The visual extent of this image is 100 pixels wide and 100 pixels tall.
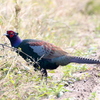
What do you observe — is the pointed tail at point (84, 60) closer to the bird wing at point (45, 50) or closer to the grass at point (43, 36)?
the bird wing at point (45, 50)

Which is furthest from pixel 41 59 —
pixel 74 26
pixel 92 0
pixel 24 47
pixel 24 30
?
pixel 92 0

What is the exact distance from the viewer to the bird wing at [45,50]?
19.2 ft

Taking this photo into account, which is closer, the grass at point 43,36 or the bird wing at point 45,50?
the grass at point 43,36

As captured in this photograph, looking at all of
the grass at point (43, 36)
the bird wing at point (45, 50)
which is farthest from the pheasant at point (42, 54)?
the grass at point (43, 36)

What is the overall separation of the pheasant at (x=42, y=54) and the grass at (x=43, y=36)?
18cm

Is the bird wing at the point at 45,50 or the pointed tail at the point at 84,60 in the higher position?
the bird wing at the point at 45,50

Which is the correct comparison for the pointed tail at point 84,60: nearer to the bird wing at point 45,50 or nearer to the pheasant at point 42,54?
the pheasant at point 42,54

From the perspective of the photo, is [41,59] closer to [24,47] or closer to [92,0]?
[24,47]

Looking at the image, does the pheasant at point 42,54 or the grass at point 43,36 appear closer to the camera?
the grass at point 43,36

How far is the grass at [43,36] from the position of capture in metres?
5.01

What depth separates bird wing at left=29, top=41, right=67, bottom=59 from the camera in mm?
5852

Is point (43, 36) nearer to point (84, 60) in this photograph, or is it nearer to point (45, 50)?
point (45, 50)

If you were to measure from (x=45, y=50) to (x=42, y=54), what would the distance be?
100 millimetres

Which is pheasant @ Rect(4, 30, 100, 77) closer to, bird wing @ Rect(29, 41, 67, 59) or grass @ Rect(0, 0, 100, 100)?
bird wing @ Rect(29, 41, 67, 59)
